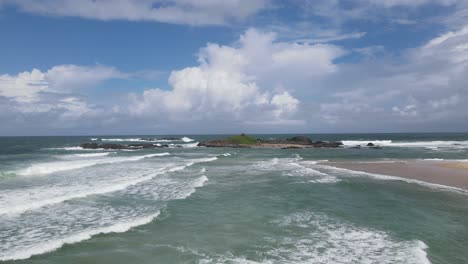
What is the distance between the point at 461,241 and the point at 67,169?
29.6 m

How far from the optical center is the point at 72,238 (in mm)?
11656

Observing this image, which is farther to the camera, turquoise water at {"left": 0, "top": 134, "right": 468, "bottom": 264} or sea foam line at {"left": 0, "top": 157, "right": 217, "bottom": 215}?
sea foam line at {"left": 0, "top": 157, "right": 217, "bottom": 215}

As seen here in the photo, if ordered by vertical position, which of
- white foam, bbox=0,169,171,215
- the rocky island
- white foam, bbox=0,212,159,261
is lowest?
white foam, bbox=0,212,159,261

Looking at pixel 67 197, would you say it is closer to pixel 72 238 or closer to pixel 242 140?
pixel 72 238

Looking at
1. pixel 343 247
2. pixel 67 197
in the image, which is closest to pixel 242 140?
pixel 67 197

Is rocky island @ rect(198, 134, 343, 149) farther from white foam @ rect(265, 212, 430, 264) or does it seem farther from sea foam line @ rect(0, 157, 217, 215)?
white foam @ rect(265, 212, 430, 264)

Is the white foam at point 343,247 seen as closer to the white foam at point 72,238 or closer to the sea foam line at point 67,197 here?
the white foam at point 72,238

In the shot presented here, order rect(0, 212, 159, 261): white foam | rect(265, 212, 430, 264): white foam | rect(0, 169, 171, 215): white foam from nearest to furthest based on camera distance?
1. rect(265, 212, 430, 264): white foam
2. rect(0, 212, 159, 261): white foam
3. rect(0, 169, 171, 215): white foam

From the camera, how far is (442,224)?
519 inches

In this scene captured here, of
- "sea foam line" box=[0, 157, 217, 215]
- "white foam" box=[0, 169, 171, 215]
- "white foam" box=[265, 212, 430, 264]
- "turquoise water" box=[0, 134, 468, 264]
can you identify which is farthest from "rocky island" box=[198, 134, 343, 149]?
"white foam" box=[265, 212, 430, 264]

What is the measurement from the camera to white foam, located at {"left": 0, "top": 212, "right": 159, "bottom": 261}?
33.6ft

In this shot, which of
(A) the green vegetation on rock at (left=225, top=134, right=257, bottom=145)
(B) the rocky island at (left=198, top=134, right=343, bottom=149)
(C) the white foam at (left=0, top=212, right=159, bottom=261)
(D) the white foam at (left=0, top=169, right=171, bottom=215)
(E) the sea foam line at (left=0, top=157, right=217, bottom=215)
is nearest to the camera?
(C) the white foam at (left=0, top=212, right=159, bottom=261)

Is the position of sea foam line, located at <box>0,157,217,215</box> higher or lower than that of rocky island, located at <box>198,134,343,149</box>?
lower

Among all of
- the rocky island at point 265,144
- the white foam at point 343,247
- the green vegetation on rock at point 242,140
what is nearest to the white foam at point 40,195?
the white foam at point 343,247
